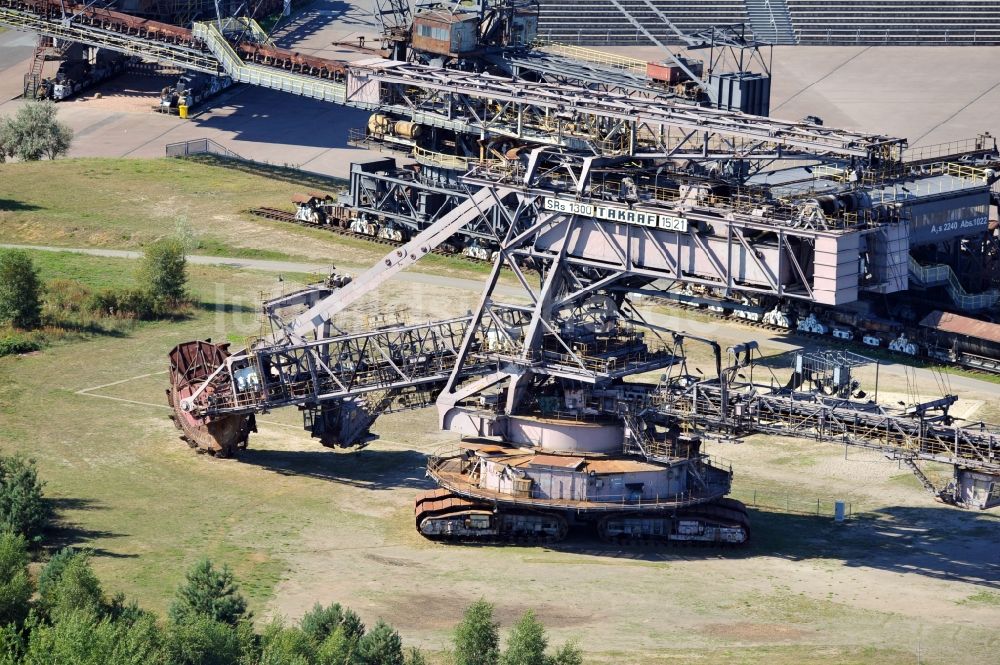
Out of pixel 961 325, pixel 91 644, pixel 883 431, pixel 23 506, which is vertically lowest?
pixel 91 644

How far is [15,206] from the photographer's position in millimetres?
134000

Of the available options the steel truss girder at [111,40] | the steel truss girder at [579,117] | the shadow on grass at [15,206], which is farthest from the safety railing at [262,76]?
the shadow on grass at [15,206]

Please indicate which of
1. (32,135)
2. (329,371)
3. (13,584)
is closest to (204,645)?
(13,584)

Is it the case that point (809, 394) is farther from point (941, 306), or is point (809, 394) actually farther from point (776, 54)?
point (776, 54)

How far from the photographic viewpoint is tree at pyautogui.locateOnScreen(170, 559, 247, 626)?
69.3 m

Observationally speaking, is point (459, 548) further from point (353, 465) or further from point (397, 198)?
point (397, 198)

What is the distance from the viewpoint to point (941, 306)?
11256 cm

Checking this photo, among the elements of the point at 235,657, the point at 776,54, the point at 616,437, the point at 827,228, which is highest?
the point at 776,54

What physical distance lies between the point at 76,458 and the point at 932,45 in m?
95.3

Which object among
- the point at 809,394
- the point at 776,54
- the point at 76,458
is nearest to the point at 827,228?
the point at 809,394

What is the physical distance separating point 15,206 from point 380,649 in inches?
3010

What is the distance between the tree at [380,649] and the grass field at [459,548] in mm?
3384

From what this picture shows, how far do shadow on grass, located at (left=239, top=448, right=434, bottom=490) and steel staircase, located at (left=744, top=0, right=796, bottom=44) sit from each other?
3139 inches

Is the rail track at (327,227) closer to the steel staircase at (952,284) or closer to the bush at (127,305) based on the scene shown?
the bush at (127,305)
